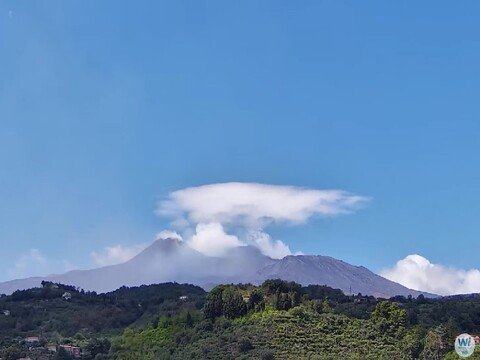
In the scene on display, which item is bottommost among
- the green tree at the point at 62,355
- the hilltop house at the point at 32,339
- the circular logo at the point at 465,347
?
the circular logo at the point at 465,347

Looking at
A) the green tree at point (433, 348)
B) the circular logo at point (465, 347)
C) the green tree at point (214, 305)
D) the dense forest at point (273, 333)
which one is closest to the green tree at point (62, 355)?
the dense forest at point (273, 333)

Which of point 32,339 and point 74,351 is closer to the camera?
point 74,351

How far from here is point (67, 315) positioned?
236ft

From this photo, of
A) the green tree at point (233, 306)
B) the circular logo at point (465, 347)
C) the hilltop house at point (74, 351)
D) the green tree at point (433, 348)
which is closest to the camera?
the circular logo at point (465, 347)

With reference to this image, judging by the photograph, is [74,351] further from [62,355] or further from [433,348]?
[433,348]

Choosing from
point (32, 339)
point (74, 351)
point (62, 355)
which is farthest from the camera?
point (32, 339)

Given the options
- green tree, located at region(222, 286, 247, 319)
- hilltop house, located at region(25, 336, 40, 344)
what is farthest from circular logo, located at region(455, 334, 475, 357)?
hilltop house, located at region(25, 336, 40, 344)

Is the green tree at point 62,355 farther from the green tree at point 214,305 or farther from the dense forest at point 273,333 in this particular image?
the green tree at point 214,305

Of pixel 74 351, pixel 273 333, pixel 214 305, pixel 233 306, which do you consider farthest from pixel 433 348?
pixel 74 351

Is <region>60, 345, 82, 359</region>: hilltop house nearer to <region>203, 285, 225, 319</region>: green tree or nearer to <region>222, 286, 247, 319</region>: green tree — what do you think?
<region>203, 285, 225, 319</region>: green tree

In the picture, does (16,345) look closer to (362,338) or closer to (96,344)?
(96,344)

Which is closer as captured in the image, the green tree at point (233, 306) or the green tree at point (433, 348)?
the green tree at point (433, 348)

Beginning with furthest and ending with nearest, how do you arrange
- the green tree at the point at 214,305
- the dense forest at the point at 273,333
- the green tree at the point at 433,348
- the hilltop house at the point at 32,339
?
the hilltop house at the point at 32,339 → the green tree at the point at 214,305 → the dense forest at the point at 273,333 → the green tree at the point at 433,348

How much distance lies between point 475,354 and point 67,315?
4607 cm
